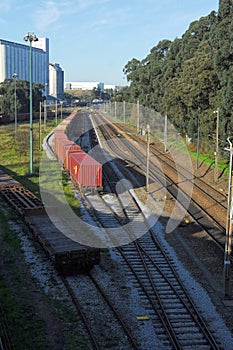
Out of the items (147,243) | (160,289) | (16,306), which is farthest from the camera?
(147,243)

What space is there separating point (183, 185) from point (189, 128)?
1548 centimetres

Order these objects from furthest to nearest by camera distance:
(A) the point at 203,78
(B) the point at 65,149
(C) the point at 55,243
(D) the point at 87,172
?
(A) the point at 203,78 < (B) the point at 65,149 < (D) the point at 87,172 < (C) the point at 55,243

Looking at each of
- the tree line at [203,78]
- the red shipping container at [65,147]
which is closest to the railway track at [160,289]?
the red shipping container at [65,147]

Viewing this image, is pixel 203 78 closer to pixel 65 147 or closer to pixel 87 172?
pixel 65 147

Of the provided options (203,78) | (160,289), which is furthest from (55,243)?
(203,78)

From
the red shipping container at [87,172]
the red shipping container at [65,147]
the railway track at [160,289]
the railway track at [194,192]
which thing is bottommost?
the railway track at [160,289]

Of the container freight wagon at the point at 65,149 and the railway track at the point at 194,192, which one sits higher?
the container freight wagon at the point at 65,149

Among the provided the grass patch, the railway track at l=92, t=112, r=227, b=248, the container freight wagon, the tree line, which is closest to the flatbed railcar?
the grass patch

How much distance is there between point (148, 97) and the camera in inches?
3022

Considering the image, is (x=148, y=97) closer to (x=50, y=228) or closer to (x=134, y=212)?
(x=134, y=212)

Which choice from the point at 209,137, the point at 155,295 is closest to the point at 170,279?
the point at 155,295

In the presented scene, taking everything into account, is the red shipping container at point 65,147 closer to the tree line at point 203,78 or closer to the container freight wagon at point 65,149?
the container freight wagon at point 65,149

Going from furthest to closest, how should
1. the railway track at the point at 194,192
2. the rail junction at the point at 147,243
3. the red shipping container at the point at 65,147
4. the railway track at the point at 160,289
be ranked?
the red shipping container at the point at 65,147
the railway track at the point at 194,192
the rail junction at the point at 147,243
the railway track at the point at 160,289

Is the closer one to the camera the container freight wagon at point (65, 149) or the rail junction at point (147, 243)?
the rail junction at point (147, 243)
